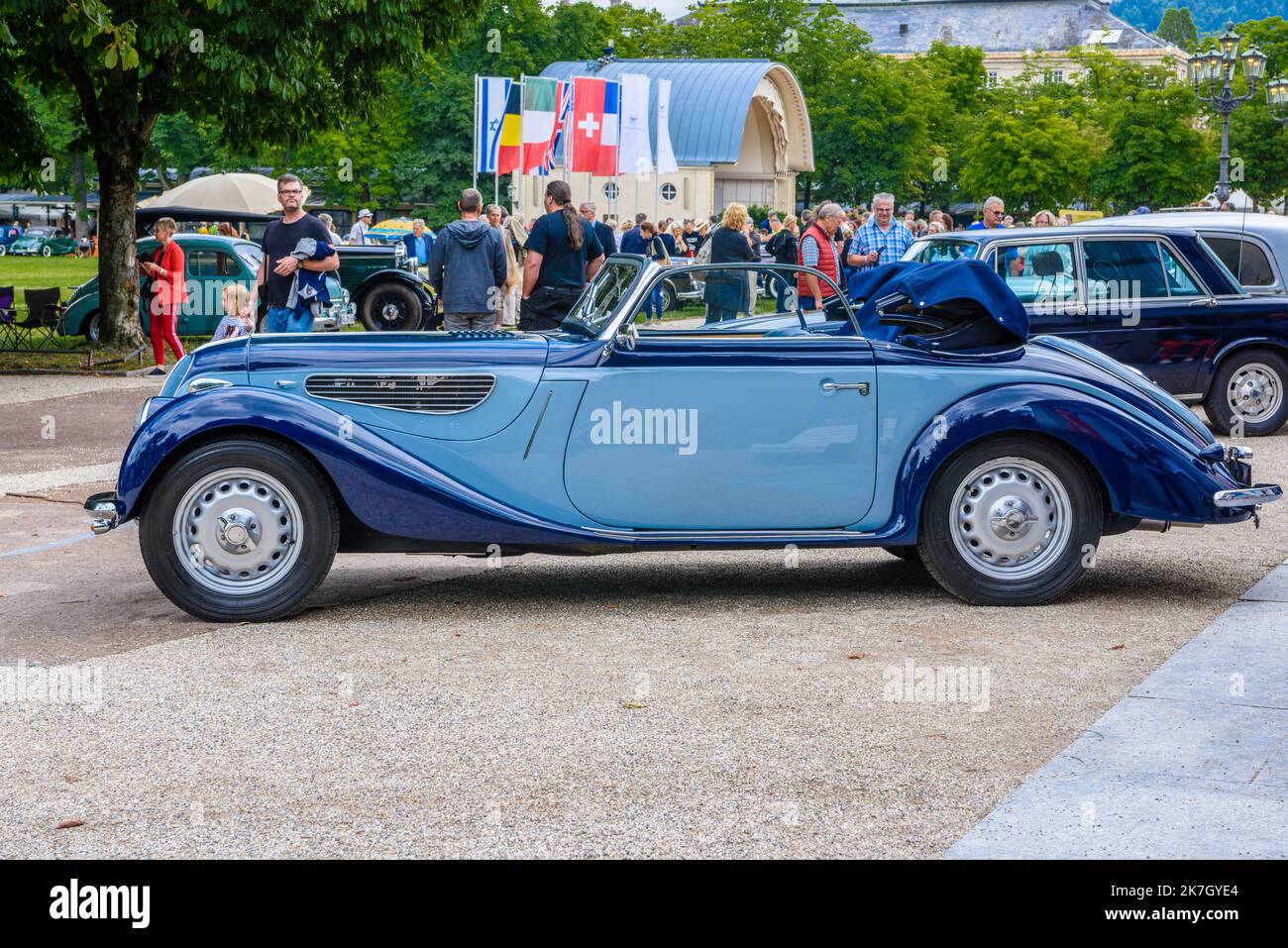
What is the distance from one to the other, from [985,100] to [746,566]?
266ft

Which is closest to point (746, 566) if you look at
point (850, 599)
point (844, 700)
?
point (850, 599)

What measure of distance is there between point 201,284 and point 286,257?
11665 mm

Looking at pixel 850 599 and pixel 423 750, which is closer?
pixel 423 750

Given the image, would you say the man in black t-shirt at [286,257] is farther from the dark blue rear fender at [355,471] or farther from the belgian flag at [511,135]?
the belgian flag at [511,135]

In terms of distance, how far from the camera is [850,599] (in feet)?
25.0

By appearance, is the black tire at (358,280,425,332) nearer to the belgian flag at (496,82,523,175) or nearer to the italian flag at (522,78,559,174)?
the belgian flag at (496,82,523,175)

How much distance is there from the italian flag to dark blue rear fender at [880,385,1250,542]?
23.1 m

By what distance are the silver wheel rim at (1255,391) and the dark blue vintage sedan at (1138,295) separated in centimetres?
23

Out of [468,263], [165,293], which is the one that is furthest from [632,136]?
[468,263]

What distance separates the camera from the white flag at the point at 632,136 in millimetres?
33406

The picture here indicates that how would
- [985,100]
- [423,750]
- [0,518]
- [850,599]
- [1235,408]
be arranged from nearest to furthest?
[423,750]
[850,599]
[0,518]
[1235,408]
[985,100]

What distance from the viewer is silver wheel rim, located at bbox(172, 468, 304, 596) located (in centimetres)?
694

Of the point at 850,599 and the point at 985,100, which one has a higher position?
the point at 985,100
